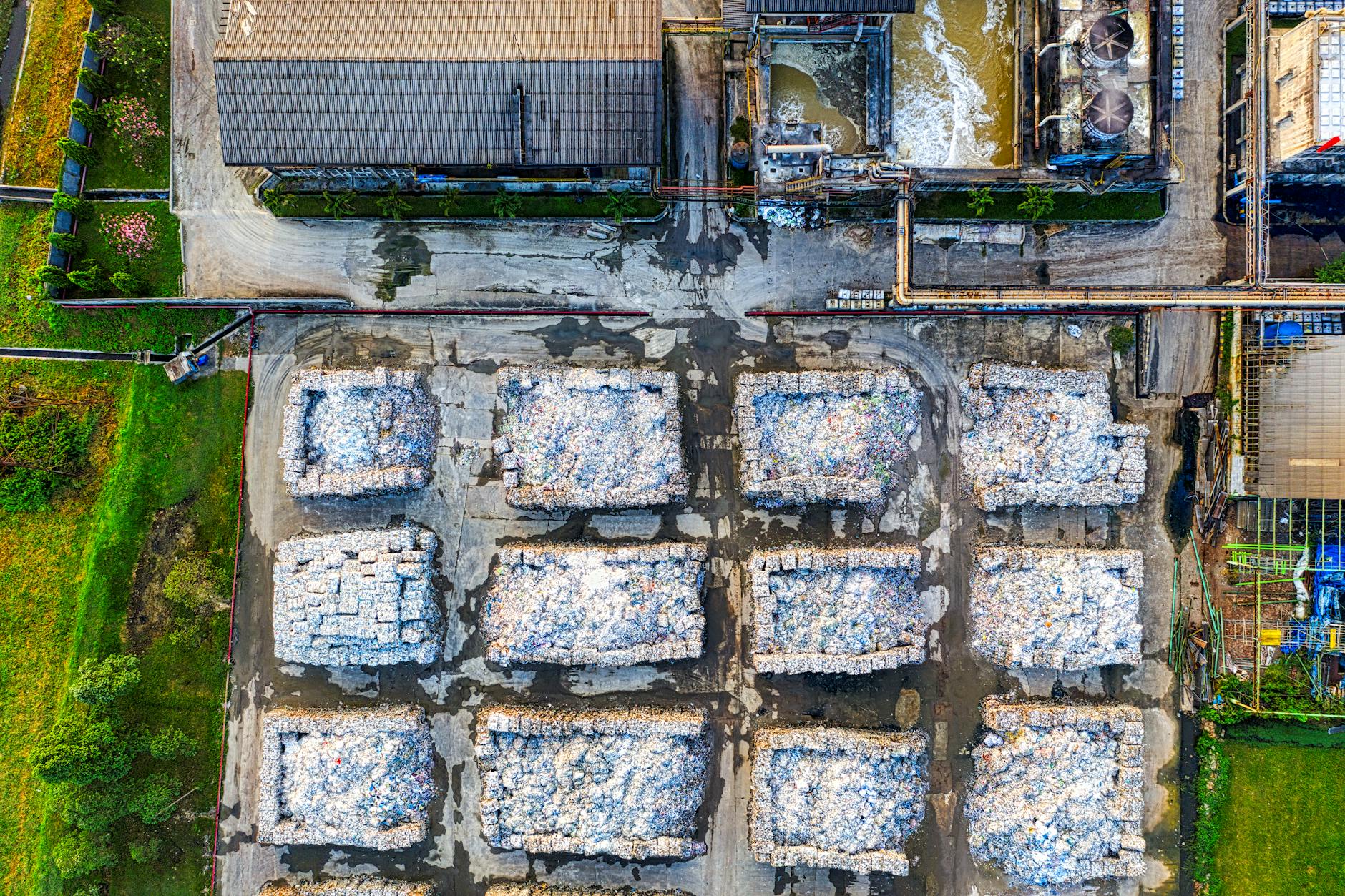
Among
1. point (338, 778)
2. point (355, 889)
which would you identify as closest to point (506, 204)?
point (338, 778)

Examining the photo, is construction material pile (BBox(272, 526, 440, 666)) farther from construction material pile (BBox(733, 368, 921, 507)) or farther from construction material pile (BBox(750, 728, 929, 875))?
construction material pile (BBox(750, 728, 929, 875))

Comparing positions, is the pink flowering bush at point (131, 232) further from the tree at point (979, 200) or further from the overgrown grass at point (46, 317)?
the tree at point (979, 200)

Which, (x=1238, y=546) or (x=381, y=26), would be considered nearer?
(x=381, y=26)

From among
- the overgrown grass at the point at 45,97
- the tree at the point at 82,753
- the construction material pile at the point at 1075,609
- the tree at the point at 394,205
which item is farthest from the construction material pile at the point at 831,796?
the overgrown grass at the point at 45,97

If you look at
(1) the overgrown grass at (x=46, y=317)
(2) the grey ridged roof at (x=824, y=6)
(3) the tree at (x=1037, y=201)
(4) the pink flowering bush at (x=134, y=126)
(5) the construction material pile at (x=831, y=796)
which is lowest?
(5) the construction material pile at (x=831, y=796)

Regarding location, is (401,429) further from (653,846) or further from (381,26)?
(653,846)

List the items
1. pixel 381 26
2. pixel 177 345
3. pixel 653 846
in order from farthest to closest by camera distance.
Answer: pixel 177 345
pixel 653 846
pixel 381 26

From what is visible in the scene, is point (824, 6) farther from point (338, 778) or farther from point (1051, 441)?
point (338, 778)

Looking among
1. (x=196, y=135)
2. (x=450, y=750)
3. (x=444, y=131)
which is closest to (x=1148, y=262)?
(x=444, y=131)
